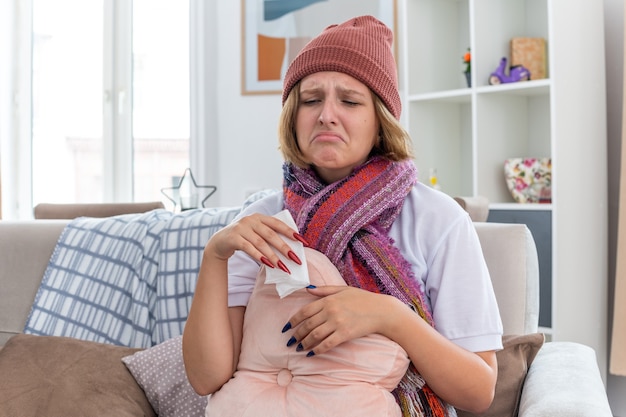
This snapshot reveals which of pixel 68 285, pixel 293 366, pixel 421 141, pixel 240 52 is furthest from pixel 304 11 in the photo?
pixel 293 366

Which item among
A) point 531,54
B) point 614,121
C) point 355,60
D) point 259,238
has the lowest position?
point 259,238

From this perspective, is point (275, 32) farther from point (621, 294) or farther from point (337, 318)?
point (337, 318)

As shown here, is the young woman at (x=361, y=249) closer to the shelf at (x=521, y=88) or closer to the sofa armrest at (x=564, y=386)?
the sofa armrest at (x=564, y=386)

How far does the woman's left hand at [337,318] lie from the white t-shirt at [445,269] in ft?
0.44

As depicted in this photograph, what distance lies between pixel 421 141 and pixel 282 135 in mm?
2069

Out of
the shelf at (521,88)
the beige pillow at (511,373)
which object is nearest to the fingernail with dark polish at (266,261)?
the beige pillow at (511,373)

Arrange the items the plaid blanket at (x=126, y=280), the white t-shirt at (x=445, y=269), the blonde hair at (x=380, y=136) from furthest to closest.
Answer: the plaid blanket at (x=126, y=280) < the blonde hair at (x=380, y=136) < the white t-shirt at (x=445, y=269)

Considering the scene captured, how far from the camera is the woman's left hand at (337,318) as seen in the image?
46.8 inches

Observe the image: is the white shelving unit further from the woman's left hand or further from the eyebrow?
the woman's left hand

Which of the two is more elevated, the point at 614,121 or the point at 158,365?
the point at 614,121

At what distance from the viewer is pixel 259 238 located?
124cm

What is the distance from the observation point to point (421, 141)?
3465 millimetres

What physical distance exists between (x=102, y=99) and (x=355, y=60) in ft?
11.0

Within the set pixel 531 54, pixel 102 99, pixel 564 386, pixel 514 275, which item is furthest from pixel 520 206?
pixel 102 99
